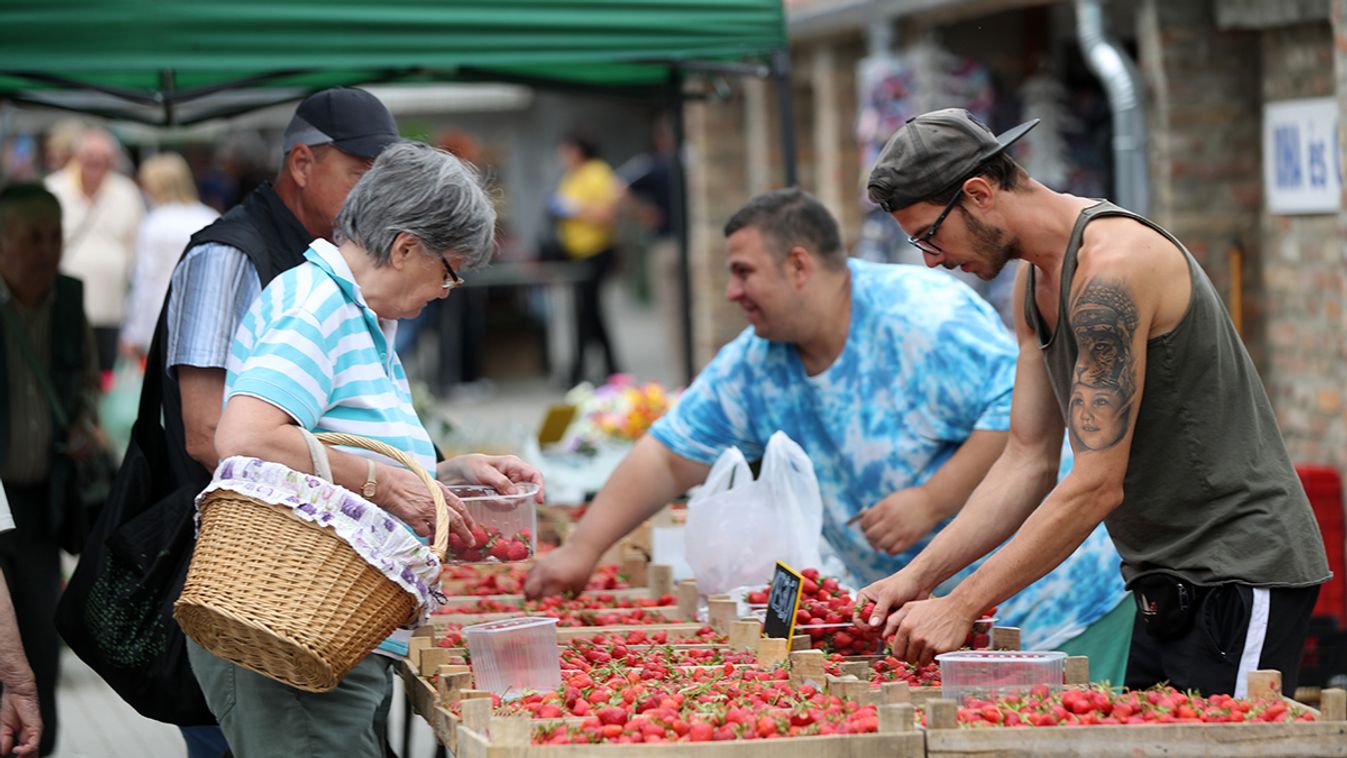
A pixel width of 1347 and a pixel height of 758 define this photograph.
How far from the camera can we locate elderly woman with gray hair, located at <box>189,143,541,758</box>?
2.92 metres

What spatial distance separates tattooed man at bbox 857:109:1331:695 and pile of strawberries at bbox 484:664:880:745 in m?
0.33

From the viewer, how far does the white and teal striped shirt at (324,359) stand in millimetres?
2916

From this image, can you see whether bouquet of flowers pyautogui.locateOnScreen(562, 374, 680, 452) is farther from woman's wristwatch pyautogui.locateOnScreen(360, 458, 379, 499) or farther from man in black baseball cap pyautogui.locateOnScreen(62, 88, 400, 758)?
woman's wristwatch pyautogui.locateOnScreen(360, 458, 379, 499)

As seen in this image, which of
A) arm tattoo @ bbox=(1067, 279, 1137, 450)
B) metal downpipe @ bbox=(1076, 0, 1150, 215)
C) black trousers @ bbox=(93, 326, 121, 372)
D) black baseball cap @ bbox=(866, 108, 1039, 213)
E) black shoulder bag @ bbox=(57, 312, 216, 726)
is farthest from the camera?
black trousers @ bbox=(93, 326, 121, 372)

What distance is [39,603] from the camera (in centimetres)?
518

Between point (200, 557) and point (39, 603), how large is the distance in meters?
2.55

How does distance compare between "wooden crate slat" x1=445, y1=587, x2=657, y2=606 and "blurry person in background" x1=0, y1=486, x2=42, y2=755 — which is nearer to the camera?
"blurry person in background" x1=0, y1=486, x2=42, y2=755

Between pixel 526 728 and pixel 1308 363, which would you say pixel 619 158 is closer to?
pixel 1308 363

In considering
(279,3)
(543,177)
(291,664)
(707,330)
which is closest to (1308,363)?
(279,3)

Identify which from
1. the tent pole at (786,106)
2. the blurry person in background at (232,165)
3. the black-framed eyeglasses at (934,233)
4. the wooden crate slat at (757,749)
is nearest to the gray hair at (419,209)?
the black-framed eyeglasses at (934,233)

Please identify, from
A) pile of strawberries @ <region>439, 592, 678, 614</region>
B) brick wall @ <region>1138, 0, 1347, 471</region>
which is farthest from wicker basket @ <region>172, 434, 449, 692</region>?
brick wall @ <region>1138, 0, 1347, 471</region>

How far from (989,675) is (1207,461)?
Answer: 61 cm

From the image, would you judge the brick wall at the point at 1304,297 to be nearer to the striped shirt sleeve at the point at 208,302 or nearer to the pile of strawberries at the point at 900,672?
the pile of strawberries at the point at 900,672

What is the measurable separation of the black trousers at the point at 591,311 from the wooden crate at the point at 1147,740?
39.3ft
